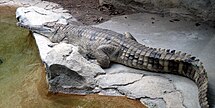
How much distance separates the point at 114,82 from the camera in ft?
10.5

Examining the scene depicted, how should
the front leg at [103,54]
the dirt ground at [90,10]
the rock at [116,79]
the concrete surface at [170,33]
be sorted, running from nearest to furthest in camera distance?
the rock at [116,79] → the front leg at [103,54] → the concrete surface at [170,33] → the dirt ground at [90,10]

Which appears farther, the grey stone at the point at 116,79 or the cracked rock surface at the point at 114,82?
the grey stone at the point at 116,79

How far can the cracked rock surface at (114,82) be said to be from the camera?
9.62ft

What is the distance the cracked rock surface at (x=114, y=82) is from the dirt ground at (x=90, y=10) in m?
1.43

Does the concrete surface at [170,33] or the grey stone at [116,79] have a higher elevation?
the concrete surface at [170,33]

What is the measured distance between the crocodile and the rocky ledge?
8 centimetres

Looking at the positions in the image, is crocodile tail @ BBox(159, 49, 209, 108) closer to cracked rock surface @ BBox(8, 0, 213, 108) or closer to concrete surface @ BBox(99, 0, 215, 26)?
cracked rock surface @ BBox(8, 0, 213, 108)

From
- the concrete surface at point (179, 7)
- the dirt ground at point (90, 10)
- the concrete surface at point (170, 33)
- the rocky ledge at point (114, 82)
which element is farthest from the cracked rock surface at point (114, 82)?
the concrete surface at point (179, 7)

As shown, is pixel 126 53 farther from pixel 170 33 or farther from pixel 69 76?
pixel 170 33

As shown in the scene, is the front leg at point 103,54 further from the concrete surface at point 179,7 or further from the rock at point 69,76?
the concrete surface at point 179,7

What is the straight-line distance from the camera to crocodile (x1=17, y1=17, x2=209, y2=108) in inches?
120

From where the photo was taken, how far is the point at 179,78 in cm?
319

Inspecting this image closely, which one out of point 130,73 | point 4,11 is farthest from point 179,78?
point 4,11

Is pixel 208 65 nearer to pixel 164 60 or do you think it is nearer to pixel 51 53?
pixel 164 60
